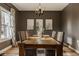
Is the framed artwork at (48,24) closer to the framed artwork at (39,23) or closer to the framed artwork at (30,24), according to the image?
the framed artwork at (39,23)

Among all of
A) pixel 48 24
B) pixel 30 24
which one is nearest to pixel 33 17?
pixel 30 24

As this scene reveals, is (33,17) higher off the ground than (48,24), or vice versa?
(33,17)

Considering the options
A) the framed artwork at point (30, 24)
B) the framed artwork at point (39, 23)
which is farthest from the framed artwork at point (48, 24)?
the framed artwork at point (30, 24)

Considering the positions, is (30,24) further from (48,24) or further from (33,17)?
(48,24)

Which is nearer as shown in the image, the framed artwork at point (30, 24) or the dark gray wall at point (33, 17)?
the dark gray wall at point (33, 17)

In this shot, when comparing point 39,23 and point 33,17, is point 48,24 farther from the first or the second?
Result: point 33,17

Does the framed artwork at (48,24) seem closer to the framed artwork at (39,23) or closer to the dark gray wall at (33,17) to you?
the dark gray wall at (33,17)

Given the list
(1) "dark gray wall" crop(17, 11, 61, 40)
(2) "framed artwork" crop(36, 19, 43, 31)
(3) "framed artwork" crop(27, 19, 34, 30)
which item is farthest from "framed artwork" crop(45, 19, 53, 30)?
(3) "framed artwork" crop(27, 19, 34, 30)

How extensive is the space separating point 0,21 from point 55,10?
12.5 ft

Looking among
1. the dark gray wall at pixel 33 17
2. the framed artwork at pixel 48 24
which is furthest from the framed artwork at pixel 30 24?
the framed artwork at pixel 48 24

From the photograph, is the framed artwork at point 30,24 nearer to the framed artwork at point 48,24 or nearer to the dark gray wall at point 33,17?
the dark gray wall at point 33,17

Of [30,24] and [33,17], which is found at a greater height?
[33,17]

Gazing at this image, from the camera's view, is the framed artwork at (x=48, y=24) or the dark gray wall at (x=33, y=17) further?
the framed artwork at (x=48, y=24)

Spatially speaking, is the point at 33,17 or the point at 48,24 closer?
the point at 33,17
